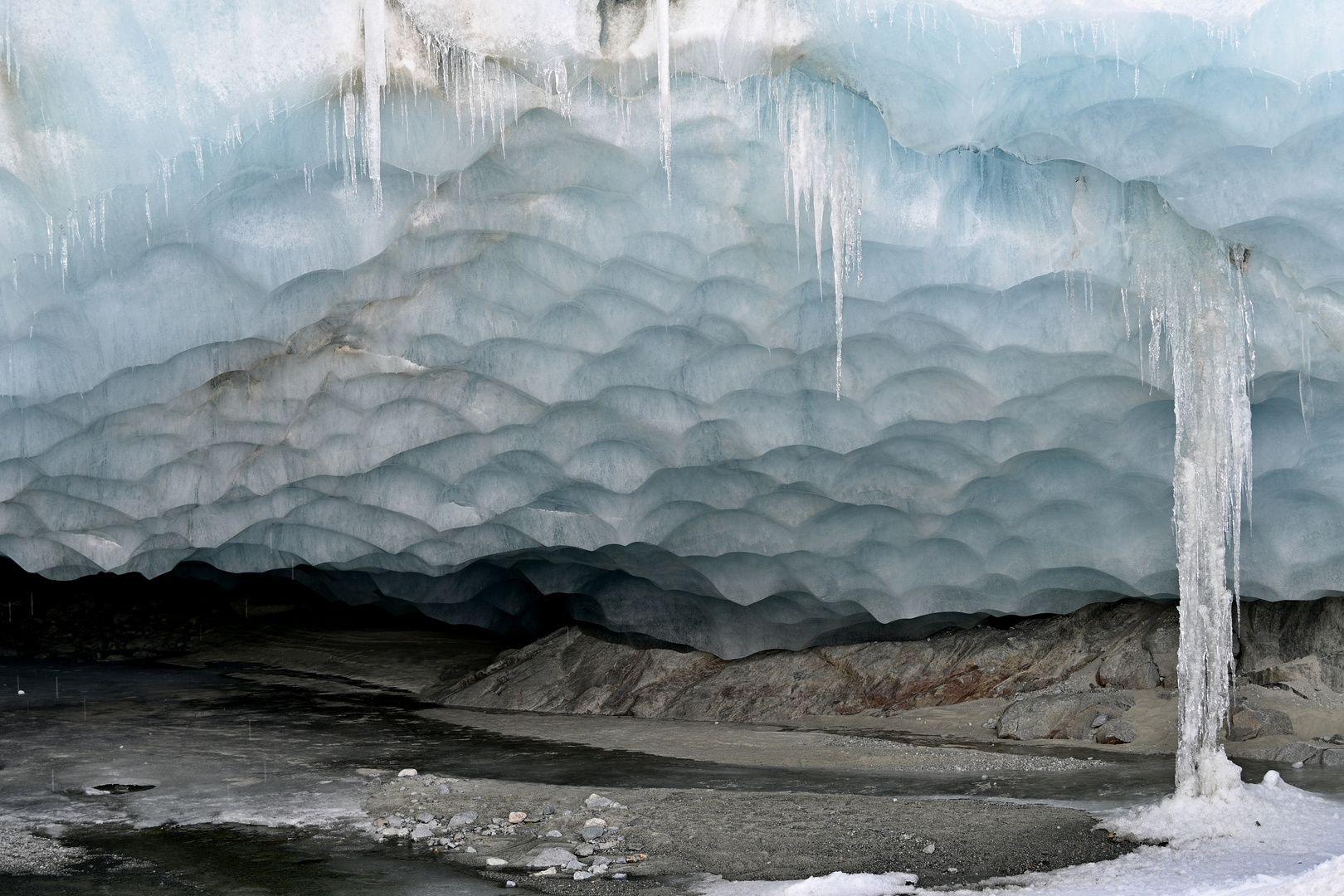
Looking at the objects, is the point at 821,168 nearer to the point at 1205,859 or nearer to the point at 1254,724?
the point at 1205,859

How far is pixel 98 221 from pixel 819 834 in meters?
4.49

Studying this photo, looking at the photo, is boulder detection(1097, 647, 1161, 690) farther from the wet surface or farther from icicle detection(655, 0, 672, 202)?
the wet surface

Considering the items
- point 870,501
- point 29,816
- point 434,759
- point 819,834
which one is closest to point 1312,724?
point 870,501

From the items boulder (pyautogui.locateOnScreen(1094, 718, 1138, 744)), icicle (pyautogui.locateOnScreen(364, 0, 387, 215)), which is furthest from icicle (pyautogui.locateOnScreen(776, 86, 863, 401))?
boulder (pyautogui.locateOnScreen(1094, 718, 1138, 744))

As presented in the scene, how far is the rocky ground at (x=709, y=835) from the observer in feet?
17.1

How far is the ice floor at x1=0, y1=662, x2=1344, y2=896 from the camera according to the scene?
4969 millimetres

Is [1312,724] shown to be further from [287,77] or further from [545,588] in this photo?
[287,77]

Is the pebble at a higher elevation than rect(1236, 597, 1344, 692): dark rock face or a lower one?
lower

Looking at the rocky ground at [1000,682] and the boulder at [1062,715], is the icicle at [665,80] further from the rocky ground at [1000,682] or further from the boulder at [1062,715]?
the rocky ground at [1000,682]

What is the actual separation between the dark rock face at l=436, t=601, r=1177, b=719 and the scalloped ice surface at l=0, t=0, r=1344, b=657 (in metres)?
0.41

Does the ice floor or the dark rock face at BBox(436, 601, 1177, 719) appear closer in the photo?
the ice floor

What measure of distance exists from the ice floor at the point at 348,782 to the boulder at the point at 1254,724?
25.0 inches

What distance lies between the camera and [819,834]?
577 cm

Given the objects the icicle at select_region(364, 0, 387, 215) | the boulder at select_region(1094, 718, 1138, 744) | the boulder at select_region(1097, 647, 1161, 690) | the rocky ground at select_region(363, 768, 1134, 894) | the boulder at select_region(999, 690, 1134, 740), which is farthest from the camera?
the boulder at select_region(1097, 647, 1161, 690)
